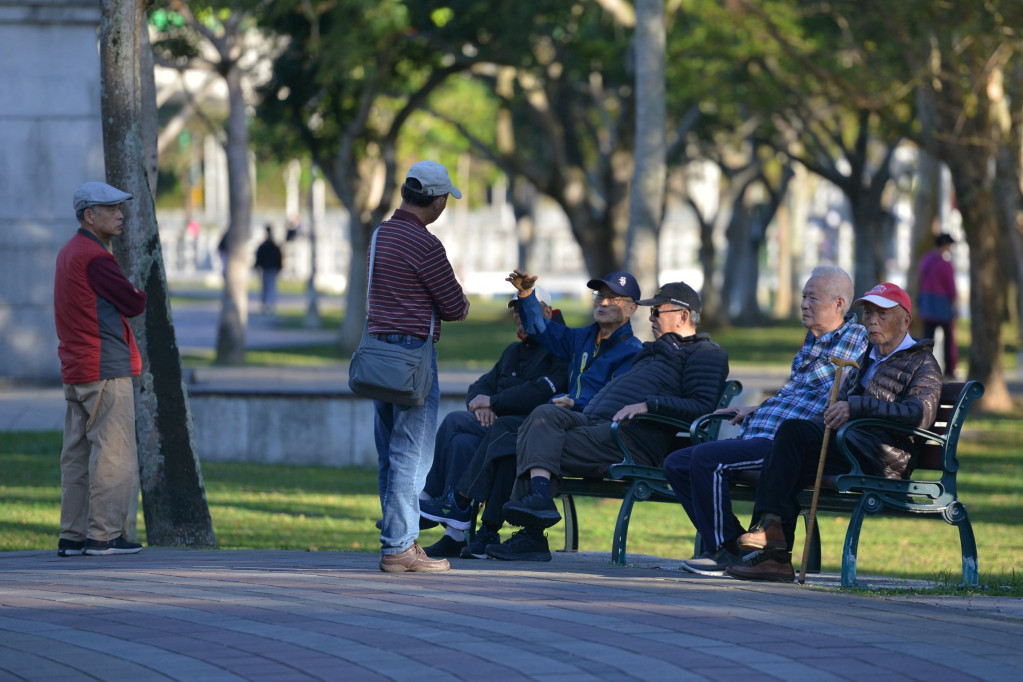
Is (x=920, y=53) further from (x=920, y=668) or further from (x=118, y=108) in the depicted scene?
(x=920, y=668)

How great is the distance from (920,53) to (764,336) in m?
16.2

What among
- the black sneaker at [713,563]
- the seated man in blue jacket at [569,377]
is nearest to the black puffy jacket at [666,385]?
the seated man in blue jacket at [569,377]

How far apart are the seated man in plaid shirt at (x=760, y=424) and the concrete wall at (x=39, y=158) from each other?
11.6 meters

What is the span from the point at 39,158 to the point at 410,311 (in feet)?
38.5

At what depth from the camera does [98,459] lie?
7.81 m

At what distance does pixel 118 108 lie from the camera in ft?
28.5

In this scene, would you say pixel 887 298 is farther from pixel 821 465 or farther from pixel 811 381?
pixel 821 465

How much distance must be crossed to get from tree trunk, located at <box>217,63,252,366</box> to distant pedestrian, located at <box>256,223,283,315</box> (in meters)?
14.2

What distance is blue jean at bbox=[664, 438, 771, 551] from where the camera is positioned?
24.1 ft

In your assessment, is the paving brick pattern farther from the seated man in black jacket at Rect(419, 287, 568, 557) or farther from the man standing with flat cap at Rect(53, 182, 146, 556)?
the seated man in black jacket at Rect(419, 287, 568, 557)

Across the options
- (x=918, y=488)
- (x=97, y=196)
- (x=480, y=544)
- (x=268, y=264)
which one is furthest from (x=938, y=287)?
(x=268, y=264)

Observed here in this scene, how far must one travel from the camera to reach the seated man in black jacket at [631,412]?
7848 mm

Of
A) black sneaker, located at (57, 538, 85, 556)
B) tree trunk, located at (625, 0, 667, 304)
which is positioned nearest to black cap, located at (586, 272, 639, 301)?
black sneaker, located at (57, 538, 85, 556)

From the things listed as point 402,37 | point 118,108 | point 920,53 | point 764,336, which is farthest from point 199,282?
point 118,108
